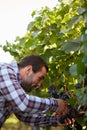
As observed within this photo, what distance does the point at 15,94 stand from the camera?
5.71 feet

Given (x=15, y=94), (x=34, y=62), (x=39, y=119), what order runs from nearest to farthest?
(x=15, y=94), (x=34, y=62), (x=39, y=119)

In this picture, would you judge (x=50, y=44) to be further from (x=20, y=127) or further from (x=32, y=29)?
(x=20, y=127)

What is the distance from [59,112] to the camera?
1.88 metres

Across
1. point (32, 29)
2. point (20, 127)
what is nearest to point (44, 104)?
point (32, 29)

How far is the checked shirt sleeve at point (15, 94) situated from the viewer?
68.6 inches

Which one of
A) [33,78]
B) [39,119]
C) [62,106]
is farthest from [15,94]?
[39,119]

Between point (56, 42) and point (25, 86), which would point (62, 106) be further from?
point (56, 42)

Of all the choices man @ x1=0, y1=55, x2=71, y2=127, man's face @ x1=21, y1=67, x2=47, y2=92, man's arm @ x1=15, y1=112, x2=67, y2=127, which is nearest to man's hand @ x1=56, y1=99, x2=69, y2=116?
man @ x1=0, y1=55, x2=71, y2=127

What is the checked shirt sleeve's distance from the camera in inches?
68.6

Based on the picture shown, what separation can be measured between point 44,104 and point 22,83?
18cm

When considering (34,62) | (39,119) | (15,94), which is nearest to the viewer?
(15,94)

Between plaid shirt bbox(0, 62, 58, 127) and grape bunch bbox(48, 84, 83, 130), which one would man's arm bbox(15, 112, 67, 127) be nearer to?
grape bunch bbox(48, 84, 83, 130)

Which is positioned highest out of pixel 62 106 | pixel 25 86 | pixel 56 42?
pixel 56 42

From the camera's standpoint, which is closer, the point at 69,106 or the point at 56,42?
the point at 56,42
